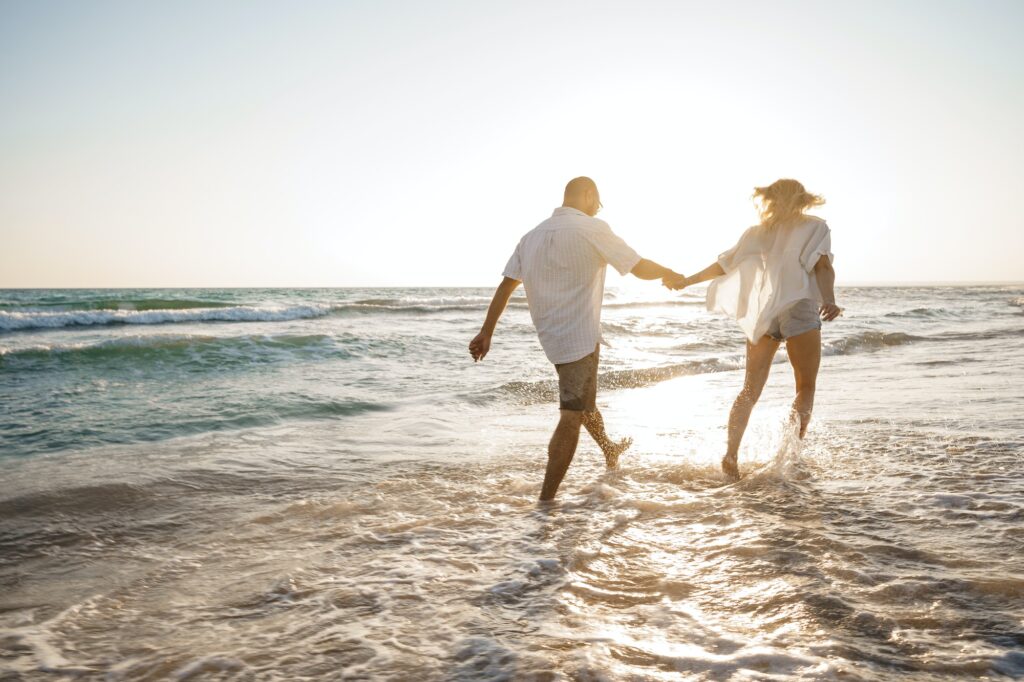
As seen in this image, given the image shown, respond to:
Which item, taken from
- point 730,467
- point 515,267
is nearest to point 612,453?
point 730,467

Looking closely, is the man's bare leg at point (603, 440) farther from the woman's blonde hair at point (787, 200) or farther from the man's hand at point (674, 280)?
the woman's blonde hair at point (787, 200)

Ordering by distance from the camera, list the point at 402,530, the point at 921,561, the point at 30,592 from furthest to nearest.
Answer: the point at 402,530
the point at 30,592
the point at 921,561

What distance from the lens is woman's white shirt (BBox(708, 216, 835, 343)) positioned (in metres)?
4.53

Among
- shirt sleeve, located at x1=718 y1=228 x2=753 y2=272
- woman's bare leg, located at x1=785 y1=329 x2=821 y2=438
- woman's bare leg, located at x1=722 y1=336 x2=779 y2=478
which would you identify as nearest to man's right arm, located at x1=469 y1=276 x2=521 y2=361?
shirt sleeve, located at x1=718 y1=228 x2=753 y2=272

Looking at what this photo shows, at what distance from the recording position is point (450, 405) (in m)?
8.15

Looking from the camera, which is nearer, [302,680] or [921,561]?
[302,680]

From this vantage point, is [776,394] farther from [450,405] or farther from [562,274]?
[562,274]

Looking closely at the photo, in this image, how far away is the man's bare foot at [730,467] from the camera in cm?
450

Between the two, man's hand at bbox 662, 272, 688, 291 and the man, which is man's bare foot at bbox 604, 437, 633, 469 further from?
man's hand at bbox 662, 272, 688, 291

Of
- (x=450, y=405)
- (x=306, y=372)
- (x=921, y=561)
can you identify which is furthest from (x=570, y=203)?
(x=306, y=372)

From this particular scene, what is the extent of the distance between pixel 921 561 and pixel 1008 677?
911 millimetres

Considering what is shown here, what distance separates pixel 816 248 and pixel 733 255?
1.99ft

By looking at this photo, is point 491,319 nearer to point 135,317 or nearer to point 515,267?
point 515,267

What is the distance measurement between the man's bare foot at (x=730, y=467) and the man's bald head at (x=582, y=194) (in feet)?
6.64
